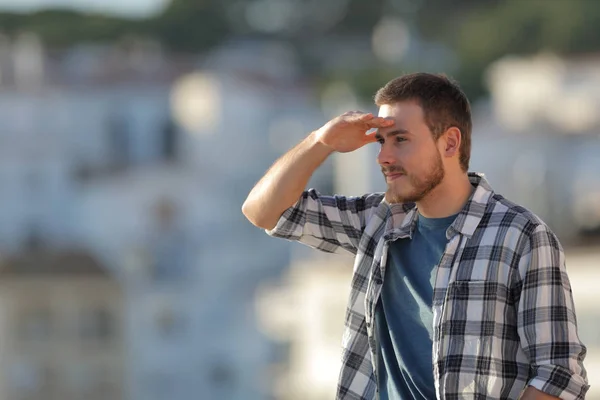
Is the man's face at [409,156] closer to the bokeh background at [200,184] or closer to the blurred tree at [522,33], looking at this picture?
the bokeh background at [200,184]

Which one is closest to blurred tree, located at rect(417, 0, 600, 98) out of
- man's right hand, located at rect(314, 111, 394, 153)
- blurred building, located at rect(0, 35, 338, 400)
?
blurred building, located at rect(0, 35, 338, 400)

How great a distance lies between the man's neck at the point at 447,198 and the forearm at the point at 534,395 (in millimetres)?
352

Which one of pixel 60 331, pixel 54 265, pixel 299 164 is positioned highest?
pixel 299 164

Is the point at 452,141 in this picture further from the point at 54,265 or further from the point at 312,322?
the point at 54,265

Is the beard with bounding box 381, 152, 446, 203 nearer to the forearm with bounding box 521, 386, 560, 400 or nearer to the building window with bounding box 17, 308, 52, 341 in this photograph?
the forearm with bounding box 521, 386, 560, 400

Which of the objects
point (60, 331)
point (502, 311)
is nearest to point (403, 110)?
point (502, 311)

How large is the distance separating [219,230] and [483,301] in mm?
50257

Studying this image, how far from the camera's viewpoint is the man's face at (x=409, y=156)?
3.48 meters

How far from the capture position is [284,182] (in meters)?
3.71

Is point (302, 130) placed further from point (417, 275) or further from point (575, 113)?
point (417, 275)

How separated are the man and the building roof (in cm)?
4699

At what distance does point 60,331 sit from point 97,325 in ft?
Result: 3.45

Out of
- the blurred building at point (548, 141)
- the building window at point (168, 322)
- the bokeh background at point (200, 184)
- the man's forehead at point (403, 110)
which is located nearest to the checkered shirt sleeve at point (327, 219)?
the man's forehead at point (403, 110)

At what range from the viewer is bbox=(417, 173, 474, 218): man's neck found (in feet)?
11.5
